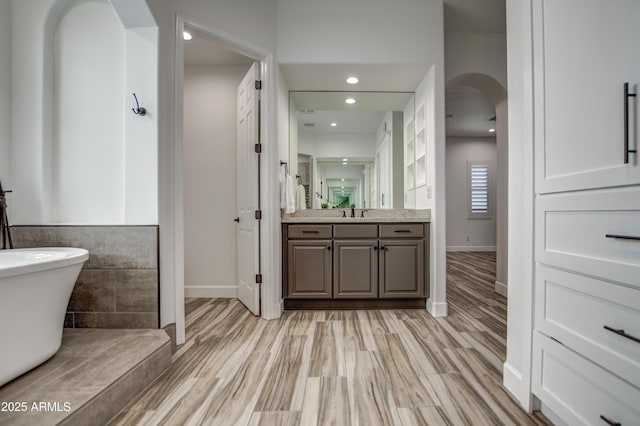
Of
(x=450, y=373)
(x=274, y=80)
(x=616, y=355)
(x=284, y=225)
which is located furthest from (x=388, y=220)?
(x=616, y=355)

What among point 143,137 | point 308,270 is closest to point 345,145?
point 308,270

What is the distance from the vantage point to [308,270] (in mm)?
2693

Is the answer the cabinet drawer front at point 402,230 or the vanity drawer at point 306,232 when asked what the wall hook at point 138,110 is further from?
the cabinet drawer front at point 402,230

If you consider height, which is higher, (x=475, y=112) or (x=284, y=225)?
(x=475, y=112)

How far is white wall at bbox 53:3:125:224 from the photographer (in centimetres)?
188

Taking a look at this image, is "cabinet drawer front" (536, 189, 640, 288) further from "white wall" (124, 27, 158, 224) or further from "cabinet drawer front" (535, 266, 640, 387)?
"white wall" (124, 27, 158, 224)

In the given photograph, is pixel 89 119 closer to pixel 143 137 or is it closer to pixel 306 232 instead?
pixel 143 137

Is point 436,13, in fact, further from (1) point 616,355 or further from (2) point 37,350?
(2) point 37,350

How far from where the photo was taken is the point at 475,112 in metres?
5.18

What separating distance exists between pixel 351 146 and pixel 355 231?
1148 millimetres

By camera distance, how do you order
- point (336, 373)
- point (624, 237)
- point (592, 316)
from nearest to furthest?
1. point (624, 237)
2. point (592, 316)
3. point (336, 373)

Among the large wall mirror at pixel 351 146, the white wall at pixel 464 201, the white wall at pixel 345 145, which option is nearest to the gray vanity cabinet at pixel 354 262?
the large wall mirror at pixel 351 146

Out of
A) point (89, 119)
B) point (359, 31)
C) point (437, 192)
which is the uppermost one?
point (359, 31)

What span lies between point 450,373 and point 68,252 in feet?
7.62
